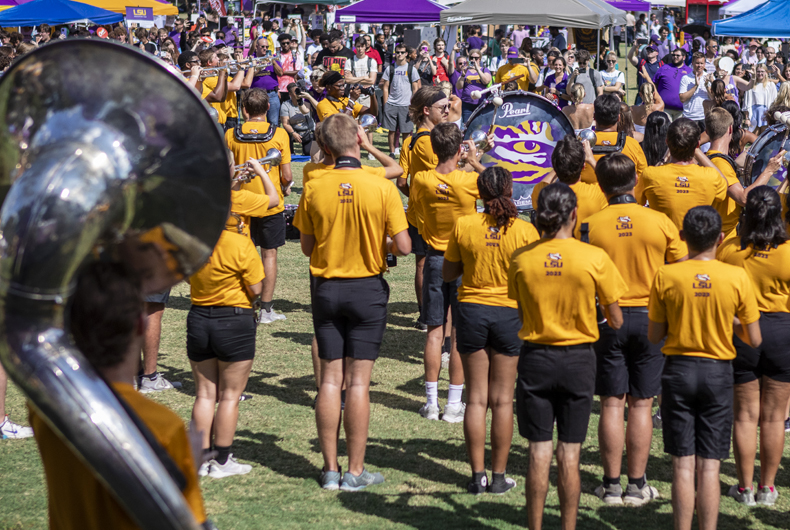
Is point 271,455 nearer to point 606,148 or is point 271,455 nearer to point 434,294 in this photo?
point 434,294

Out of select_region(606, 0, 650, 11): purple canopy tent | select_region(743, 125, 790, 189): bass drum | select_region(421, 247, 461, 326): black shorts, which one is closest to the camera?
select_region(421, 247, 461, 326): black shorts

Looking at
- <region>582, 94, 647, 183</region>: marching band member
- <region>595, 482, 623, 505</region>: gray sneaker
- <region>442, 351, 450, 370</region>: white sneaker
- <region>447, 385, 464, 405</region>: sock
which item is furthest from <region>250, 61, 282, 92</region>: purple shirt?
<region>595, 482, 623, 505</region>: gray sneaker

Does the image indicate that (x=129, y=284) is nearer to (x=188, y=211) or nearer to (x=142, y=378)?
(x=188, y=211)

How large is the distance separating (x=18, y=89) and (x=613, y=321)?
2988 millimetres

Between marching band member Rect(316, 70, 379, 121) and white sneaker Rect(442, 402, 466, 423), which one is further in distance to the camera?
marching band member Rect(316, 70, 379, 121)

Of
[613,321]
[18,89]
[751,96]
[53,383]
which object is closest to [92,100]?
[18,89]

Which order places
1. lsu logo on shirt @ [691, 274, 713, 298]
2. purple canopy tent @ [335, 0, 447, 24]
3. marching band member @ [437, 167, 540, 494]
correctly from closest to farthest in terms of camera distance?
lsu logo on shirt @ [691, 274, 713, 298], marching band member @ [437, 167, 540, 494], purple canopy tent @ [335, 0, 447, 24]

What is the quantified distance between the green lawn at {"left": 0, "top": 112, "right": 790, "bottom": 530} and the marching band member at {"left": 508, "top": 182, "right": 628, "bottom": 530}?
63cm

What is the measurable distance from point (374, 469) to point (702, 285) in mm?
2296

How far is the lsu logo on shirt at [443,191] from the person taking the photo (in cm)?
562

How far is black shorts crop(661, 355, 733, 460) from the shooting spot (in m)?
3.98

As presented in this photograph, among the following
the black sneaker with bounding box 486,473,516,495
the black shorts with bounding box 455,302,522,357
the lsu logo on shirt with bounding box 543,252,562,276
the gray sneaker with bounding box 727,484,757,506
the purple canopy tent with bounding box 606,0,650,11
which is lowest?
the gray sneaker with bounding box 727,484,757,506

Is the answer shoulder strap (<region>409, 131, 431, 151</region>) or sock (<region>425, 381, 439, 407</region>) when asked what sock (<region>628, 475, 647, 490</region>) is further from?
shoulder strap (<region>409, 131, 431, 151</region>)

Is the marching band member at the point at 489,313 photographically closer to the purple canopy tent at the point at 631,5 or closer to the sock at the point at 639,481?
the sock at the point at 639,481
